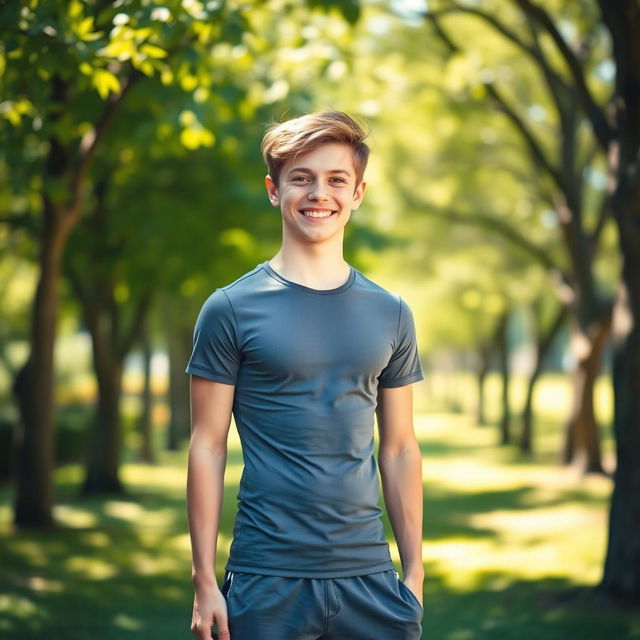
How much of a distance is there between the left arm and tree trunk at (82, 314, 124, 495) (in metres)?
15.0

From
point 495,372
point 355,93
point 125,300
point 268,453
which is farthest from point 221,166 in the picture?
point 495,372

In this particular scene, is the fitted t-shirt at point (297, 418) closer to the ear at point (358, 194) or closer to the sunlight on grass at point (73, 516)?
the ear at point (358, 194)

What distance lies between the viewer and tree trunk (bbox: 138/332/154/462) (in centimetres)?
2395

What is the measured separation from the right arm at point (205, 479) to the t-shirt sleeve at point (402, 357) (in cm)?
48

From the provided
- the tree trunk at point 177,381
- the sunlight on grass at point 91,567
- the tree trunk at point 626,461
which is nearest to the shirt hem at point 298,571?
the tree trunk at point 626,461

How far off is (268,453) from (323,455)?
15cm

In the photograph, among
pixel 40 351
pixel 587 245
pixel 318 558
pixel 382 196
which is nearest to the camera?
pixel 318 558

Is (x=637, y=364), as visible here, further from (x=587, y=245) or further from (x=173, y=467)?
(x=173, y=467)

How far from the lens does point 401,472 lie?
3221 mm

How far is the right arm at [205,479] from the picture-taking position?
2.92m

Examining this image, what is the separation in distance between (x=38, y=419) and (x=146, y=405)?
10391 millimetres

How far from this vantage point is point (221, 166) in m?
16.3

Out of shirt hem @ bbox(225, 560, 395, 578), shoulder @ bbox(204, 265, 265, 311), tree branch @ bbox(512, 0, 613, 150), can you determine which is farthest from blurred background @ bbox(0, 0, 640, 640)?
shirt hem @ bbox(225, 560, 395, 578)

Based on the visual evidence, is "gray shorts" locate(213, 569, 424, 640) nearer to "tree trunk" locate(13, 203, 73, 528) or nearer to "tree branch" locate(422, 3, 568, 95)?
"tree branch" locate(422, 3, 568, 95)
